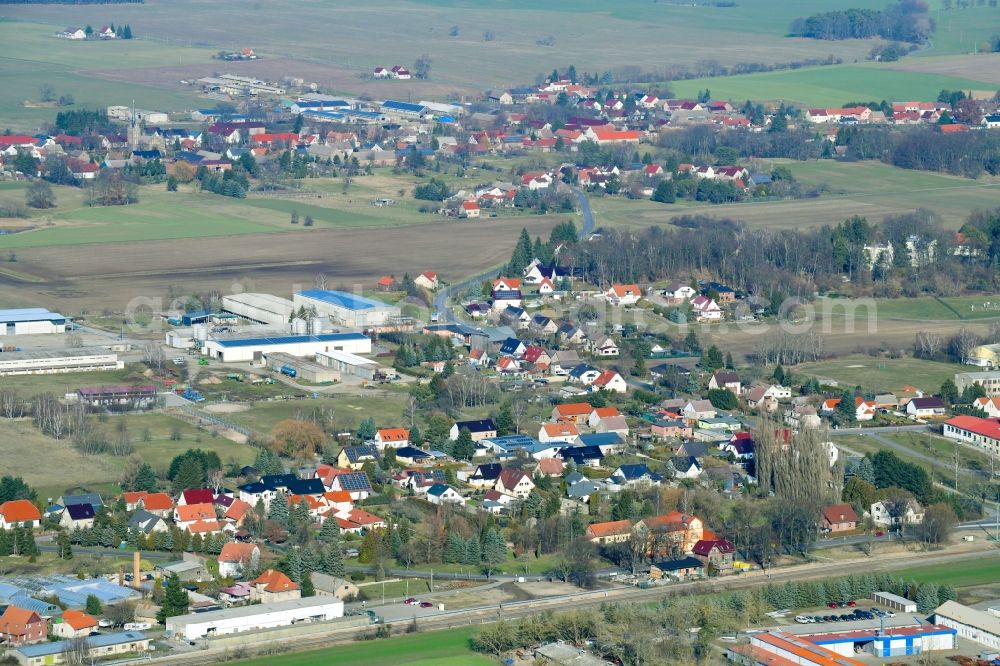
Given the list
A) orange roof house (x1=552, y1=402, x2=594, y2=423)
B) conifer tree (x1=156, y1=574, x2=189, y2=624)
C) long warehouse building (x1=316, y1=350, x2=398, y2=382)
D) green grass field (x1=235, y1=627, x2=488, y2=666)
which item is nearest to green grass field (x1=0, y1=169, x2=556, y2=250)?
long warehouse building (x1=316, y1=350, x2=398, y2=382)

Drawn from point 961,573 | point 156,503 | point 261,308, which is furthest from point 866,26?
point 156,503

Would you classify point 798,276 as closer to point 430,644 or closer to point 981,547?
point 981,547

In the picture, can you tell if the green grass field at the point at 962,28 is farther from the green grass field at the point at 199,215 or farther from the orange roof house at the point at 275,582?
the orange roof house at the point at 275,582

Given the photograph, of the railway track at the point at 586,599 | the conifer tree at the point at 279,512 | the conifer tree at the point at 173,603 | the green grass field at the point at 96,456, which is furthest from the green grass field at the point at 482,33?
the conifer tree at the point at 173,603

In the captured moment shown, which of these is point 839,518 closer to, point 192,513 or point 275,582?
point 275,582

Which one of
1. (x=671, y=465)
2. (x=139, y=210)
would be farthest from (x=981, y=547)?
(x=139, y=210)
